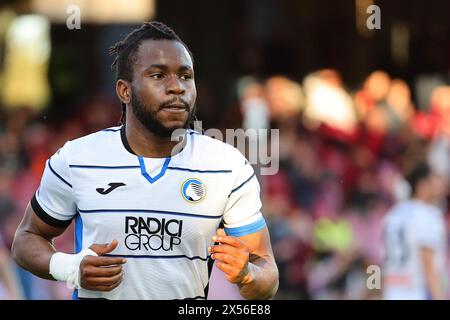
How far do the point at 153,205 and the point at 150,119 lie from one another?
382mm

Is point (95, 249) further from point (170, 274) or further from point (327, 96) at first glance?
point (327, 96)

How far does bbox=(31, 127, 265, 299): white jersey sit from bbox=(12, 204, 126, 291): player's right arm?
7 centimetres

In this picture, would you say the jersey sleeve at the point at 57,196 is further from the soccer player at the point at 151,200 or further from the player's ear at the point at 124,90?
the player's ear at the point at 124,90

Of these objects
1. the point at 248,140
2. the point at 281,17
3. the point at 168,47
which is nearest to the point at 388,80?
the point at 281,17

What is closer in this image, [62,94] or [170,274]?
[170,274]

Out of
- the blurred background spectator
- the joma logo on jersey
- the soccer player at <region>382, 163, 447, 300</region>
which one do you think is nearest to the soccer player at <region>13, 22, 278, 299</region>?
the joma logo on jersey

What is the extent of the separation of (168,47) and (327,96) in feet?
27.2

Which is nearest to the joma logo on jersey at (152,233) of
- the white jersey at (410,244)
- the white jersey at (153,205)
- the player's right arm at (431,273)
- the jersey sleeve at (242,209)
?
the white jersey at (153,205)

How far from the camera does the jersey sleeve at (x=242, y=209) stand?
4.93 metres

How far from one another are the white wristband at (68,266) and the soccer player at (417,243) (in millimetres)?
5221

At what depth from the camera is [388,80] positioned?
13.3 meters

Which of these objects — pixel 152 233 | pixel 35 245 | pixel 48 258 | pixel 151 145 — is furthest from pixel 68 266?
pixel 151 145

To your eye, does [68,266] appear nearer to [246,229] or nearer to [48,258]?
[48,258]
